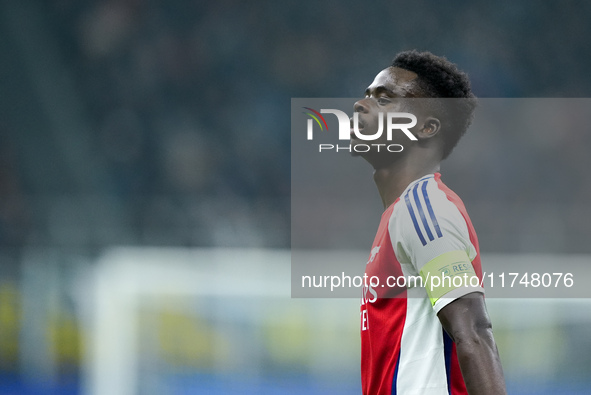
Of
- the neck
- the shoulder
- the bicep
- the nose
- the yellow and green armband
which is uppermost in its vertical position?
the nose

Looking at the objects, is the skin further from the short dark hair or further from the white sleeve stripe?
the white sleeve stripe

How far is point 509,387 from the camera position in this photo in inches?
174

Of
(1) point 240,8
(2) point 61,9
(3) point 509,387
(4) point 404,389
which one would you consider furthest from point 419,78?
(2) point 61,9

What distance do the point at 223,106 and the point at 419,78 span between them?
400 cm

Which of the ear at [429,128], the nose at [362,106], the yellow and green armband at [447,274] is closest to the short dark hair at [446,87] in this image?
the ear at [429,128]

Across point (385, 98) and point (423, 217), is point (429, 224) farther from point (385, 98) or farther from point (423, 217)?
point (385, 98)

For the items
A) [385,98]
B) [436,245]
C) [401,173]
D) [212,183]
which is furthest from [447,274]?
[212,183]

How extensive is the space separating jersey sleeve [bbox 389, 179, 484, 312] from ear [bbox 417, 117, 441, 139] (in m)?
0.29

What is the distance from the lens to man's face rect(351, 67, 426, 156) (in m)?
1.97

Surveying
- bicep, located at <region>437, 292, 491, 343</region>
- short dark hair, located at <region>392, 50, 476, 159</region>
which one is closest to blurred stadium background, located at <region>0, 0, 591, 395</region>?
short dark hair, located at <region>392, 50, 476, 159</region>

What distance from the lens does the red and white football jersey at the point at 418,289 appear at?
150 cm

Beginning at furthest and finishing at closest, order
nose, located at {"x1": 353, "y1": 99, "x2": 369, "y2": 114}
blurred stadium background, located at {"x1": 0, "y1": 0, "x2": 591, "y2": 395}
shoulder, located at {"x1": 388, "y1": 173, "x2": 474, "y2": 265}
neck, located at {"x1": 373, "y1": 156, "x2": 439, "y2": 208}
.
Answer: blurred stadium background, located at {"x1": 0, "y1": 0, "x2": 591, "y2": 395} → nose, located at {"x1": 353, "y1": 99, "x2": 369, "y2": 114} → neck, located at {"x1": 373, "y1": 156, "x2": 439, "y2": 208} → shoulder, located at {"x1": 388, "y1": 173, "x2": 474, "y2": 265}

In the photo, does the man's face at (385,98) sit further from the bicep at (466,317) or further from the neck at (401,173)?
the bicep at (466,317)

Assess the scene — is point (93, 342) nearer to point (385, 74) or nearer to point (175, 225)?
point (175, 225)
